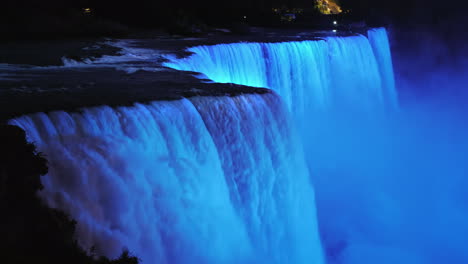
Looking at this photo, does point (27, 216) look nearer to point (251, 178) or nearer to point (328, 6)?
point (251, 178)

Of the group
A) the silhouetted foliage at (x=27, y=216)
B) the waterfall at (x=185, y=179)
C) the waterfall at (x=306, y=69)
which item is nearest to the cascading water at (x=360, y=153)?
the waterfall at (x=306, y=69)

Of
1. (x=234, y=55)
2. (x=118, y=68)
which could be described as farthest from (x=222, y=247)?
(x=234, y=55)

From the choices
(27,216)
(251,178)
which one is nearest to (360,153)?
(251,178)

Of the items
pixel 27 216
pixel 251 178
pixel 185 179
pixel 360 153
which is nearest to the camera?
pixel 27 216

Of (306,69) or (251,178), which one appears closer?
(251,178)

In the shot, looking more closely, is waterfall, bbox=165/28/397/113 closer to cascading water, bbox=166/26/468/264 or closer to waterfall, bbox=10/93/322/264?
cascading water, bbox=166/26/468/264

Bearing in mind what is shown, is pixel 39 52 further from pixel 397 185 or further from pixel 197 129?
pixel 397 185
